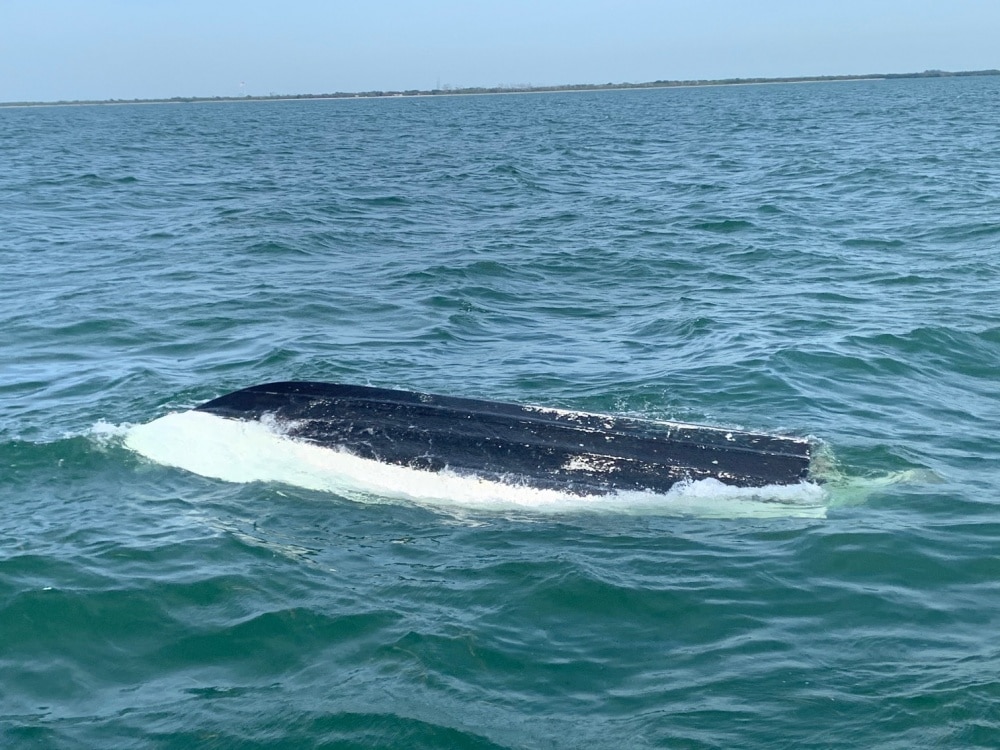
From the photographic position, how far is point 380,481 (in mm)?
10117

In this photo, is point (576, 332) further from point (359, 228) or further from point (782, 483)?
point (359, 228)

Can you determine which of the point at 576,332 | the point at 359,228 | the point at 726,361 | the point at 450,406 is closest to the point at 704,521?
the point at 450,406

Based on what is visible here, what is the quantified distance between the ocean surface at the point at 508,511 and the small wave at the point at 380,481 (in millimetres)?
38

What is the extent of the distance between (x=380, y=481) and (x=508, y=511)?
1.34 meters

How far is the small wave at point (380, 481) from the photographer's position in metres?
9.49

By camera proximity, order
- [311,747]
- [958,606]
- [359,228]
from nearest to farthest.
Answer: [311,747] → [958,606] → [359,228]

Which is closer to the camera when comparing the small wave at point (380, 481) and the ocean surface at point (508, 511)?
the ocean surface at point (508, 511)

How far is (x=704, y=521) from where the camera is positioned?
9227 millimetres

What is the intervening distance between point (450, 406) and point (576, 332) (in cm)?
574

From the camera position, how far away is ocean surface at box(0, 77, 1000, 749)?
21.8ft

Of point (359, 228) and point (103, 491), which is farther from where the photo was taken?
point (359, 228)

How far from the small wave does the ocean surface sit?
4 cm

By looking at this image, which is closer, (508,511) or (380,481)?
(508,511)

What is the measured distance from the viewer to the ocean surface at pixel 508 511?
6637mm
